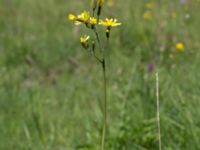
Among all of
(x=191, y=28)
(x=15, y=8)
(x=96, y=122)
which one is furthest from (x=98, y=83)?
(x=15, y=8)

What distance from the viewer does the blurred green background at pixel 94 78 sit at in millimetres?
2184

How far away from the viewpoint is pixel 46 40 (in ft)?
14.7

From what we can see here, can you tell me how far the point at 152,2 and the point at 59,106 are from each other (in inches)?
79.9

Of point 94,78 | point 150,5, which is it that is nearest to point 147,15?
point 150,5

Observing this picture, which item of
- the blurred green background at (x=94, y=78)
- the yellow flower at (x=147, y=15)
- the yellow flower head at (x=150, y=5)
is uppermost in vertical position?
the yellow flower head at (x=150, y=5)

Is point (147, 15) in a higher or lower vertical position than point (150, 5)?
lower

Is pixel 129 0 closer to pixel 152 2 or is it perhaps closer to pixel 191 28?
pixel 152 2

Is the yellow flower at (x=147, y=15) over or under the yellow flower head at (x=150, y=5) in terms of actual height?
A: under

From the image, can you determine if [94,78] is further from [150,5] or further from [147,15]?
[150,5]

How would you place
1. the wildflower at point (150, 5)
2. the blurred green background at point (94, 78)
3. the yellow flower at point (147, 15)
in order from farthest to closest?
the wildflower at point (150, 5) < the yellow flower at point (147, 15) < the blurred green background at point (94, 78)

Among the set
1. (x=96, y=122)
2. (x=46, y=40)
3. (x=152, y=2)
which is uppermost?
(x=152, y=2)

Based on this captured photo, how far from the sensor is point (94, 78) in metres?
3.47

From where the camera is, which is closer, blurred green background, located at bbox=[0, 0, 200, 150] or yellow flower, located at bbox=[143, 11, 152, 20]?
blurred green background, located at bbox=[0, 0, 200, 150]

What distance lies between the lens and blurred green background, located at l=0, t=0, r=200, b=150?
218 cm
